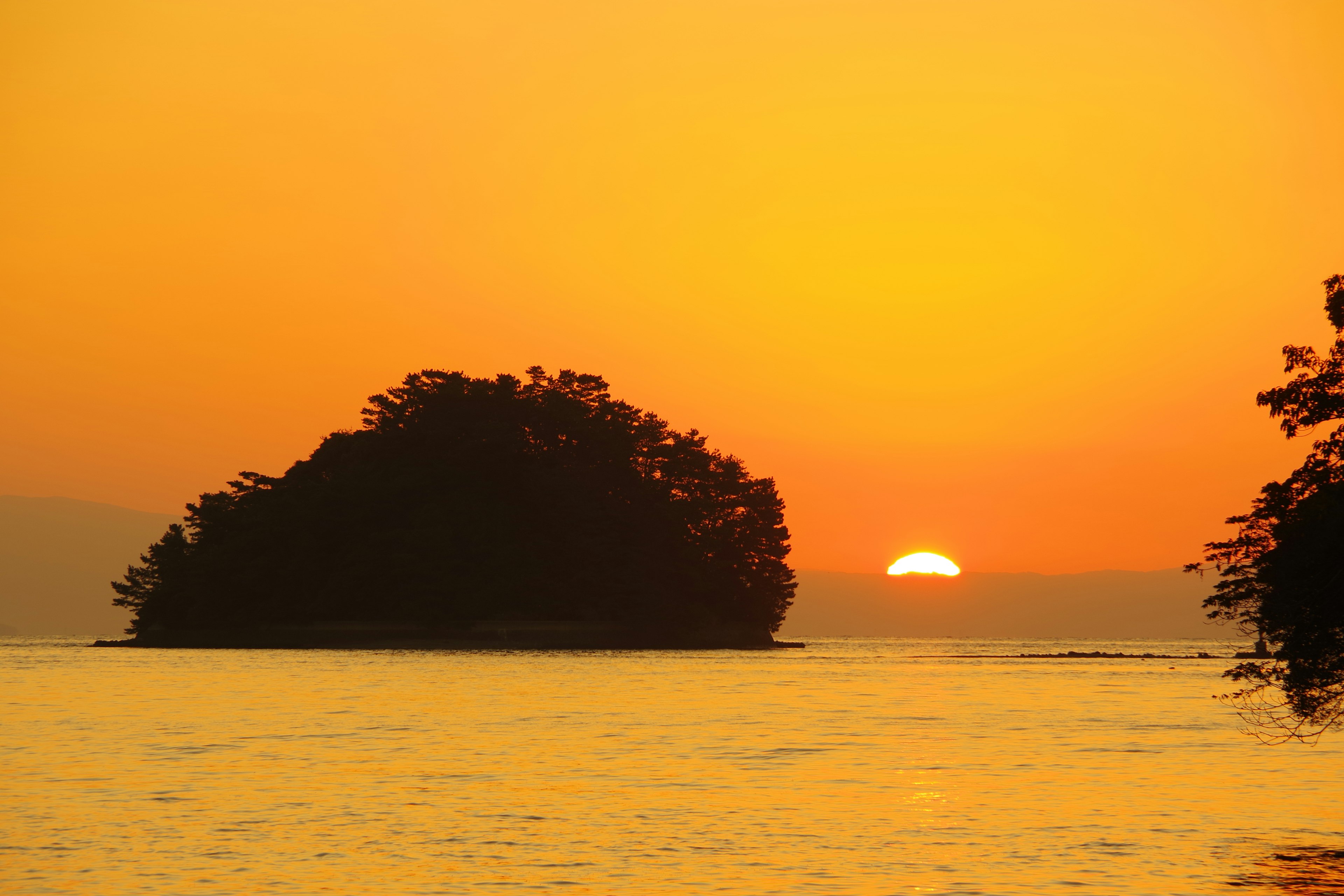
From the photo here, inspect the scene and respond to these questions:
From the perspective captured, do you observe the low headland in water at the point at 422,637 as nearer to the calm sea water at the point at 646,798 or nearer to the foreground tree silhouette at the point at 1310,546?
the calm sea water at the point at 646,798

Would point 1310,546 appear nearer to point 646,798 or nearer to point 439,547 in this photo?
point 646,798

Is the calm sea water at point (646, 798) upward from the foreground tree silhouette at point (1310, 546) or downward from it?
downward

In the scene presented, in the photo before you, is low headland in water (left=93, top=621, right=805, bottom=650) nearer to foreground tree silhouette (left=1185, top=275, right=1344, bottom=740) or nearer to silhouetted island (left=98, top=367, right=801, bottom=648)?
silhouetted island (left=98, top=367, right=801, bottom=648)

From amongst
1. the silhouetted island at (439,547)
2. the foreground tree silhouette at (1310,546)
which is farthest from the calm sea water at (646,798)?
the silhouetted island at (439,547)

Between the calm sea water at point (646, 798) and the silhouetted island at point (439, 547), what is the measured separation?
9742cm

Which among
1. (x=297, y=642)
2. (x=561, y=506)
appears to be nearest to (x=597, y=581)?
(x=561, y=506)

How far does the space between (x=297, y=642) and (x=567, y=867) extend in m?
158

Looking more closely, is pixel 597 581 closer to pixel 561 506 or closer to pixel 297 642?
pixel 561 506

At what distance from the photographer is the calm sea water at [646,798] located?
2336cm

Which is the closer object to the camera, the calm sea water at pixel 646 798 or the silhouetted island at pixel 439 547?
the calm sea water at pixel 646 798

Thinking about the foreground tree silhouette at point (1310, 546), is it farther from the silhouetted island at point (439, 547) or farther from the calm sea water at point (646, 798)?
the silhouetted island at point (439, 547)

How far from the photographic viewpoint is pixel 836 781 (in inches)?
1451

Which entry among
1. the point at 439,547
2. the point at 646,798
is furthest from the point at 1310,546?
the point at 439,547

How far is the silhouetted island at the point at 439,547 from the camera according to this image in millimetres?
170625
